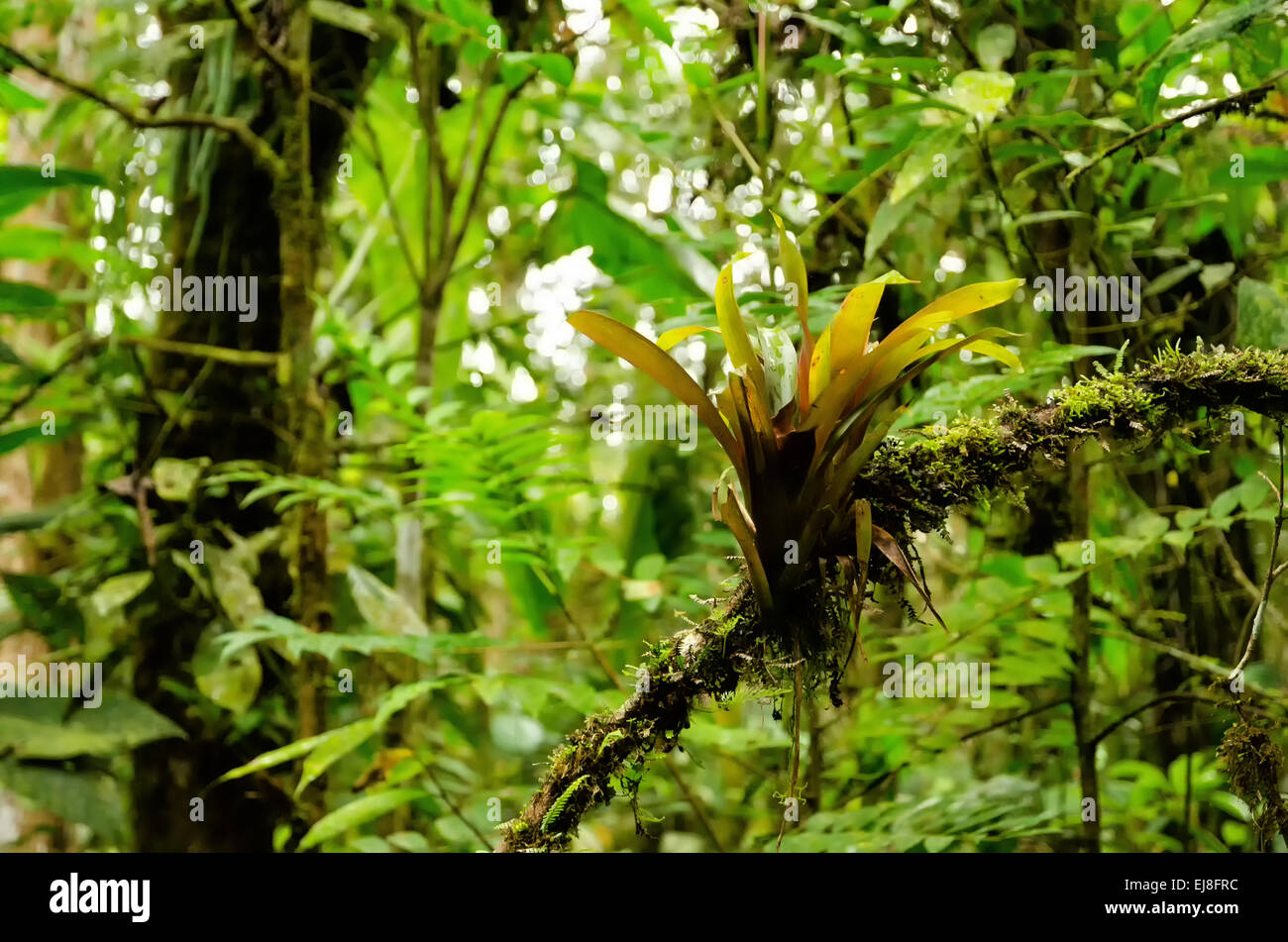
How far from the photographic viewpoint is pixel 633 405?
1.95 meters

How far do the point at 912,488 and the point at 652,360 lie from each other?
0.31 meters

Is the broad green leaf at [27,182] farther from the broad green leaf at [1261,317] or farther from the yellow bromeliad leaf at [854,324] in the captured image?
the broad green leaf at [1261,317]

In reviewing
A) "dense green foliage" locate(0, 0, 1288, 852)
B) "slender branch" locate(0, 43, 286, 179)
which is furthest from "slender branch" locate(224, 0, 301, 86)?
"slender branch" locate(0, 43, 286, 179)

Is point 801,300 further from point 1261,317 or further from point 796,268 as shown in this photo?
point 1261,317

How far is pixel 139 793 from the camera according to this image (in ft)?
6.26

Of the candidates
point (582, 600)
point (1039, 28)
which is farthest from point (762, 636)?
point (582, 600)

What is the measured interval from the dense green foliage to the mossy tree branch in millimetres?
27

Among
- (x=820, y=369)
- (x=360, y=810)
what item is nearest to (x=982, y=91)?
(x=820, y=369)

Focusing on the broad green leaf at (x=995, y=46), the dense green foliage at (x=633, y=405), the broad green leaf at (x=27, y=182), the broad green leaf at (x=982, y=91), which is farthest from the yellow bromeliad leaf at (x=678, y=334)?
the broad green leaf at (x=27, y=182)

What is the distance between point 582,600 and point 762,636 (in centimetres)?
260

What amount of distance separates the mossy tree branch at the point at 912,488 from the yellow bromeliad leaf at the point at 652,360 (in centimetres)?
16

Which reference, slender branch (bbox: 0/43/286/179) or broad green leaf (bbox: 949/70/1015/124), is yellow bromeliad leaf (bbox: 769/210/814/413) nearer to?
broad green leaf (bbox: 949/70/1015/124)

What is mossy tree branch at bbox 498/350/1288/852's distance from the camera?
2.77ft
